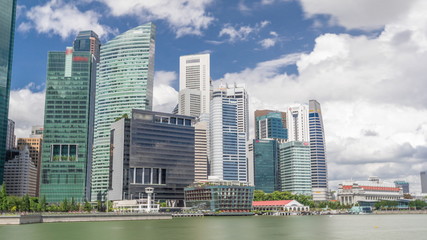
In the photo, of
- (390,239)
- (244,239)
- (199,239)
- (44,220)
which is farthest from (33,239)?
(44,220)

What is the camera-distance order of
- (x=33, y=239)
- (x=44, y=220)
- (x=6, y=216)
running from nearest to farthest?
(x=33, y=239)
(x=6, y=216)
(x=44, y=220)

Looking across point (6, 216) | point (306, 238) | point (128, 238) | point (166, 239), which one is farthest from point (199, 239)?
point (6, 216)

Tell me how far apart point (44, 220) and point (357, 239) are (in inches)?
5266

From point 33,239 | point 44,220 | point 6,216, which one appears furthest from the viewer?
point 44,220

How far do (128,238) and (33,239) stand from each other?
827 inches

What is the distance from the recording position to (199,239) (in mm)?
105500

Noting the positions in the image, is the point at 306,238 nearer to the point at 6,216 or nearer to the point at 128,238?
the point at 128,238

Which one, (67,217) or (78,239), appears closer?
(78,239)

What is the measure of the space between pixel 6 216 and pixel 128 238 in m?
78.6

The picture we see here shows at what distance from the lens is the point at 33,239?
103812 millimetres

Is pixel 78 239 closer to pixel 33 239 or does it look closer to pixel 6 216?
pixel 33 239

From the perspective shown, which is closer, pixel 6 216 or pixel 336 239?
pixel 336 239

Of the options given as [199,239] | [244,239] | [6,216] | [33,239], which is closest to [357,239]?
[244,239]

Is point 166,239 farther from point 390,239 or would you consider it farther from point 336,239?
point 390,239
